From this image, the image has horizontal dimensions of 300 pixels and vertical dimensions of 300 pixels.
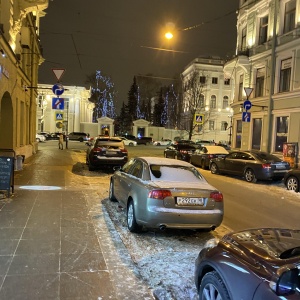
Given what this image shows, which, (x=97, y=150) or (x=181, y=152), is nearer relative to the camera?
(x=97, y=150)

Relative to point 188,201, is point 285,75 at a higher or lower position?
higher

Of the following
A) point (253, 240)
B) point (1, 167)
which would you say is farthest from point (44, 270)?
point (1, 167)

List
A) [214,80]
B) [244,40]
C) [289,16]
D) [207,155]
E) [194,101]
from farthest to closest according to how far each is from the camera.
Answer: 1. [214,80]
2. [194,101]
3. [244,40]
4. [289,16]
5. [207,155]

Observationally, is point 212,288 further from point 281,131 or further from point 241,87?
point 241,87

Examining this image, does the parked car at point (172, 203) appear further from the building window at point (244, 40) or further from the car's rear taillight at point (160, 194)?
the building window at point (244, 40)

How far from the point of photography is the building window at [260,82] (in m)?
23.9

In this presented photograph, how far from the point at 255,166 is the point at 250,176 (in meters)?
0.58

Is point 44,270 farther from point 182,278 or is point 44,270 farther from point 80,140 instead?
point 80,140

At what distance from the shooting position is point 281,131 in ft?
69.4

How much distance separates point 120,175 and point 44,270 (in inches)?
153

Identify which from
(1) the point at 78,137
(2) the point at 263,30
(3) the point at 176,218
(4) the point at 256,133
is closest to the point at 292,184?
(3) the point at 176,218

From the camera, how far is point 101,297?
4008 mm

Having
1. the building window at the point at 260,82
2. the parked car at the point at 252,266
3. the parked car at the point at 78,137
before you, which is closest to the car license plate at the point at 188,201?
the parked car at the point at 252,266

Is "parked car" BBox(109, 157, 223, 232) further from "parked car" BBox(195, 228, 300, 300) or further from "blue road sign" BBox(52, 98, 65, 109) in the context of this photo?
"blue road sign" BBox(52, 98, 65, 109)
